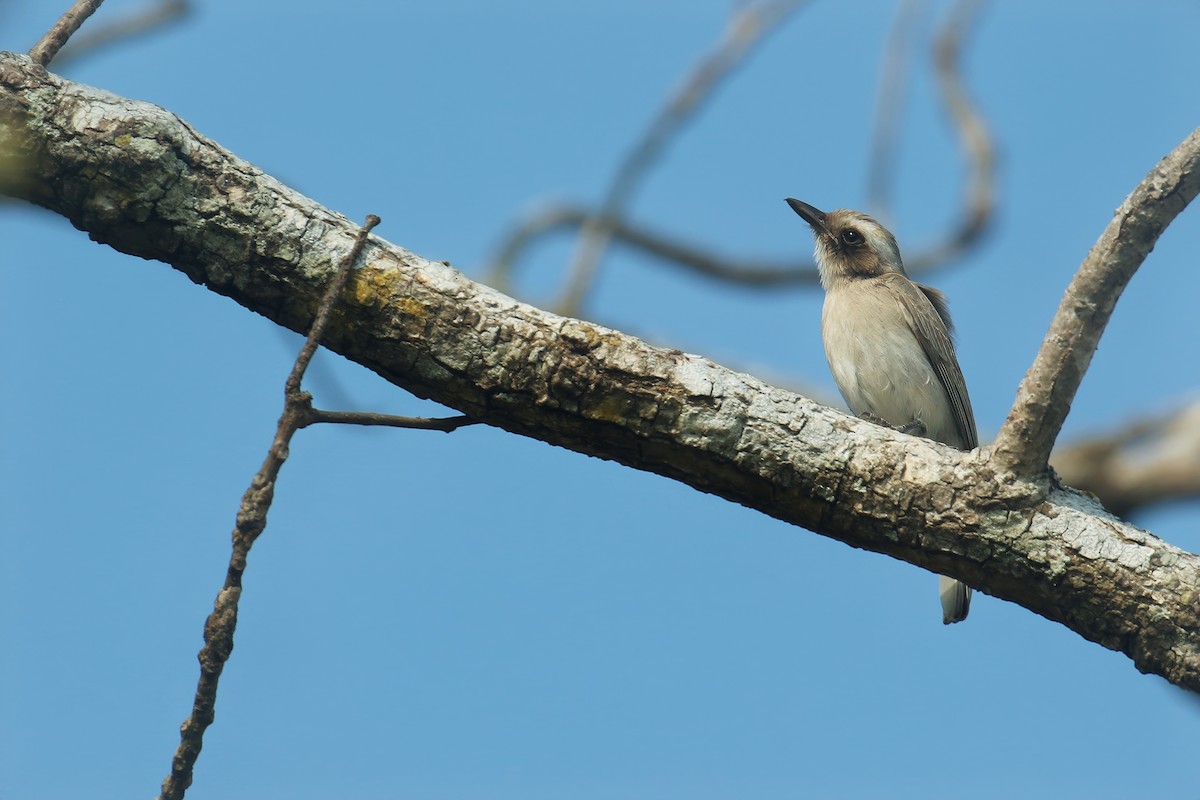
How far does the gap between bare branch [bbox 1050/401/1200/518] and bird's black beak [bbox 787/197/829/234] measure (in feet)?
9.01

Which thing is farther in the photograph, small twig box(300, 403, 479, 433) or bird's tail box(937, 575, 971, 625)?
bird's tail box(937, 575, 971, 625)

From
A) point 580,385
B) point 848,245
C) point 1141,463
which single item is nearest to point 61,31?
point 580,385

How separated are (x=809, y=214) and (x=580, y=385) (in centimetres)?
464

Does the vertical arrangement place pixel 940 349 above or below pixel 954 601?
above

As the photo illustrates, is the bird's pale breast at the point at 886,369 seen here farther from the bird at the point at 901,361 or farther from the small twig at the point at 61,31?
the small twig at the point at 61,31

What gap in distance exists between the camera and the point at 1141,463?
823cm

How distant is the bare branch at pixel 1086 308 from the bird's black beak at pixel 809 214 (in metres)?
4.15

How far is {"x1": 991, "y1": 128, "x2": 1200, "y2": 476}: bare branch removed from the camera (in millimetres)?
3672

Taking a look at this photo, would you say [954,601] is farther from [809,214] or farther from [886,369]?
[809,214]

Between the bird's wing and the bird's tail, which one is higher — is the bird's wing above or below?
above

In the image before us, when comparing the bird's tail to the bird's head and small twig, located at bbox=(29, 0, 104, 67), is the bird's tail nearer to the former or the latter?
the bird's head

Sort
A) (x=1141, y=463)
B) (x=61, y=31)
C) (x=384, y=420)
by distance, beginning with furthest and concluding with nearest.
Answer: (x=1141, y=463)
(x=61, y=31)
(x=384, y=420)

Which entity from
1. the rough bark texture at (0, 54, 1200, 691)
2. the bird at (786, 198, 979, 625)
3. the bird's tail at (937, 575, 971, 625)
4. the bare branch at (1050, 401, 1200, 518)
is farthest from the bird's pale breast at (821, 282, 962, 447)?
the rough bark texture at (0, 54, 1200, 691)

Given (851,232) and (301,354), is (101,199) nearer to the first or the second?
(301,354)
